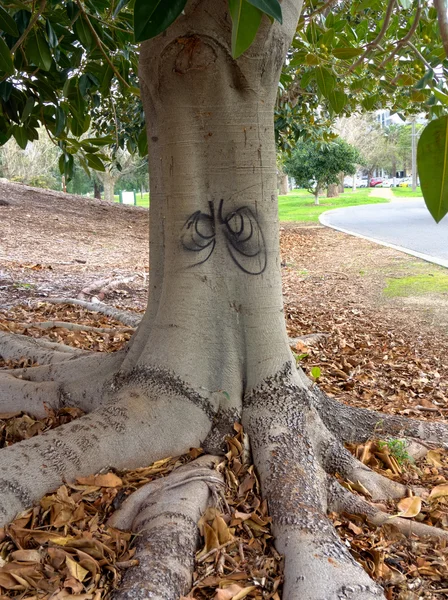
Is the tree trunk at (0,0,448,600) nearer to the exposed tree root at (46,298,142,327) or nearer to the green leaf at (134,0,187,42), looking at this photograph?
the green leaf at (134,0,187,42)

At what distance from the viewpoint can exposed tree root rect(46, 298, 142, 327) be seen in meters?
5.84

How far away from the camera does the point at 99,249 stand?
12.6 m

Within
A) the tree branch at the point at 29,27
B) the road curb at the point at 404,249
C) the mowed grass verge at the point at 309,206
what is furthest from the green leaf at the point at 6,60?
the mowed grass verge at the point at 309,206

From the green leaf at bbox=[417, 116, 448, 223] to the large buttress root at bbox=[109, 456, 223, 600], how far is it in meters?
1.43

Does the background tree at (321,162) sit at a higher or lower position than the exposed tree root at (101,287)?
higher

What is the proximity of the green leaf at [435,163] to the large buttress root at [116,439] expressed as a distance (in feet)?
6.13

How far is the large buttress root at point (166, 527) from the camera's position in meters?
1.83

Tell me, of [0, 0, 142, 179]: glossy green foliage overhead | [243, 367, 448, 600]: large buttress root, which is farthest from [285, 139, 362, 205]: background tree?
[243, 367, 448, 600]: large buttress root

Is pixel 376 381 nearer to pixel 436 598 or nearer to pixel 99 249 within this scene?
pixel 436 598

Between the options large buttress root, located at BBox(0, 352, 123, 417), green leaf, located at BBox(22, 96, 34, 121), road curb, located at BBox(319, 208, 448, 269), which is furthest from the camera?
road curb, located at BBox(319, 208, 448, 269)

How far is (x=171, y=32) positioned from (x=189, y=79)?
0.21 m

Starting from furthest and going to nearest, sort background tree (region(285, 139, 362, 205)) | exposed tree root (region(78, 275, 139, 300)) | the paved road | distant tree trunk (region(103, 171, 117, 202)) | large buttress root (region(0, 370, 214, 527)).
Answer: distant tree trunk (region(103, 171, 117, 202)) < background tree (region(285, 139, 362, 205)) < the paved road < exposed tree root (region(78, 275, 139, 300)) < large buttress root (region(0, 370, 214, 527))

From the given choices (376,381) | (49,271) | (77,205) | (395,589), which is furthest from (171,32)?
(77,205)

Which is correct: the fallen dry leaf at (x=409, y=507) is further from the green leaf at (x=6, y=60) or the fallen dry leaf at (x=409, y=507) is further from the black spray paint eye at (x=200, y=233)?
the green leaf at (x=6, y=60)
